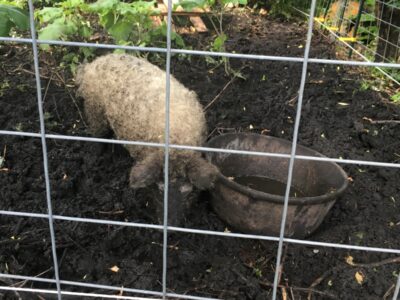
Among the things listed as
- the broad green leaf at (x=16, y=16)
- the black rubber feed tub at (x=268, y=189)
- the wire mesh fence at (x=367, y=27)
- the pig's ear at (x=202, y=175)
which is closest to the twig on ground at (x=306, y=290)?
the black rubber feed tub at (x=268, y=189)

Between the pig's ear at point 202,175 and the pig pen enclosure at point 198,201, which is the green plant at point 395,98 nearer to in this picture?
the pig pen enclosure at point 198,201

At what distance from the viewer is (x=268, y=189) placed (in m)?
3.32

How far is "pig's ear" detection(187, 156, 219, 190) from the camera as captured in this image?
108 inches

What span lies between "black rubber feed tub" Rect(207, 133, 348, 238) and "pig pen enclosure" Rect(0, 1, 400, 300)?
→ 0.37ft

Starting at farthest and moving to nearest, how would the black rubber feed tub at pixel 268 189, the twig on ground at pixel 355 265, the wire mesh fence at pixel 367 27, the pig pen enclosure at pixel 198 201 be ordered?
the wire mesh fence at pixel 367 27, the black rubber feed tub at pixel 268 189, the twig on ground at pixel 355 265, the pig pen enclosure at pixel 198 201

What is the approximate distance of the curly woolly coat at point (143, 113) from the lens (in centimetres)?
281

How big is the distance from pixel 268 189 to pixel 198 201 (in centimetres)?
54

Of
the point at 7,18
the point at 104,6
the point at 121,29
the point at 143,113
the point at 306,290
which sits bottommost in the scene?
the point at 306,290

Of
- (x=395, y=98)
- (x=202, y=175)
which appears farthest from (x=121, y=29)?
(x=395, y=98)

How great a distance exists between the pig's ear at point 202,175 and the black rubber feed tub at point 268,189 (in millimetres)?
84

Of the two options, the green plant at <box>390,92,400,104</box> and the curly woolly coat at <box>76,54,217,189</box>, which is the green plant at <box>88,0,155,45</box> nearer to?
the curly woolly coat at <box>76,54,217,189</box>

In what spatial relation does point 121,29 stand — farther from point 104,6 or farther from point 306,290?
point 306,290

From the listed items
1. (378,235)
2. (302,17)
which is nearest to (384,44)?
(302,17)

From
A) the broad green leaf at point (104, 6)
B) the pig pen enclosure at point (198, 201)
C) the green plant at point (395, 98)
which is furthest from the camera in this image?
the green plant at point (395, 98)
